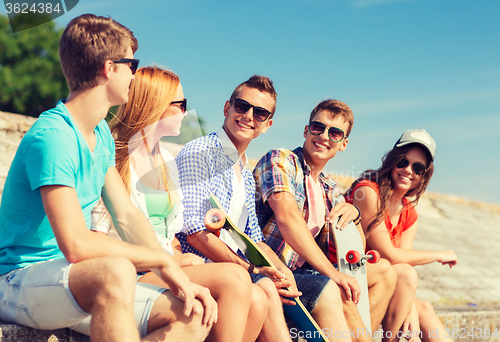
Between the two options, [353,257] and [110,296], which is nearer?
[110,296]

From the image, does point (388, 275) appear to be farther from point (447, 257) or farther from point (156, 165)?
point (156, 165)

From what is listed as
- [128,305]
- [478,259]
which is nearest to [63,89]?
[478,259]

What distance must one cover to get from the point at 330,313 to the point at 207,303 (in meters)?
1.16

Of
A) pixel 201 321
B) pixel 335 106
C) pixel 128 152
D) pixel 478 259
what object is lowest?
pixel 478 259

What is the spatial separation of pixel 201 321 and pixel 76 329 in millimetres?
569

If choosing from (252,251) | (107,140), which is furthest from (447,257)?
(107,140)

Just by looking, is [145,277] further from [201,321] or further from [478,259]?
[478,259]

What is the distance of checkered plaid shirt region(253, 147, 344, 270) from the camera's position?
10.6 feet

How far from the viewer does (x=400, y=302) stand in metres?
3.42

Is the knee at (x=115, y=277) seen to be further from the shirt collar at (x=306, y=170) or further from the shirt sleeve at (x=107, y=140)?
the shirt collar at (x=306, y=170)

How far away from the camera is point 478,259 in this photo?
9.50 metres

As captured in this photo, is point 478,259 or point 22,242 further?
point 478,259

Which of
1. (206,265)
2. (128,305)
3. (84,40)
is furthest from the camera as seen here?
(206,265)

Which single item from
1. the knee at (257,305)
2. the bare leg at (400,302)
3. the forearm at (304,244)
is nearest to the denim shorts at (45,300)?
the knee at (257,305)
